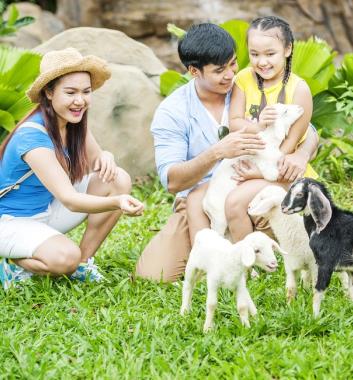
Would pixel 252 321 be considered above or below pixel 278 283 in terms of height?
above

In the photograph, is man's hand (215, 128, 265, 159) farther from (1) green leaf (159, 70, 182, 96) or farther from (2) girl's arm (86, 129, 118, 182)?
(1) green leaf (159, 70, 182, 96)

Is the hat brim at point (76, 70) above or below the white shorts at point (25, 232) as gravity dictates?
above

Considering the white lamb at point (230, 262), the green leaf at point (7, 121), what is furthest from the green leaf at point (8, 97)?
the white lamb at point (230, 262)

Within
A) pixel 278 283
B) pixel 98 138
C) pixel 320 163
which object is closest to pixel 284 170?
pixel 278 283

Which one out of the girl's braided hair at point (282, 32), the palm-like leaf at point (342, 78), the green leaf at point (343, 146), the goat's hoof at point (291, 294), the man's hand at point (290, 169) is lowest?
the green leaf at point (343, 146)

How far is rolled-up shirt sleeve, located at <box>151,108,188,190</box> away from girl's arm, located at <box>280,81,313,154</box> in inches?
23.6

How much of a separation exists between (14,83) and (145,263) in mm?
3033

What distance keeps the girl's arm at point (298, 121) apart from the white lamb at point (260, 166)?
5cm

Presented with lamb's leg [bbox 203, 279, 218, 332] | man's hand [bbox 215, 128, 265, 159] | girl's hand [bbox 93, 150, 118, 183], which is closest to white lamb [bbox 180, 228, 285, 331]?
lamb's leg [bbox 203, 279, 218, 332]

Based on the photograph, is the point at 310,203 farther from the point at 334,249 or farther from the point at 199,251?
the point at 199,251

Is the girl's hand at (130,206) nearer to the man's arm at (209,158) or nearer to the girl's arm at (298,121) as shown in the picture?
the man's arm at (209,158)

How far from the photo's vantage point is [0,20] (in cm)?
1054

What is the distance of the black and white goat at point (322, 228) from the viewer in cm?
364

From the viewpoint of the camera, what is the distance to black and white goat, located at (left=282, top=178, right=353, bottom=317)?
3639 millimetres
